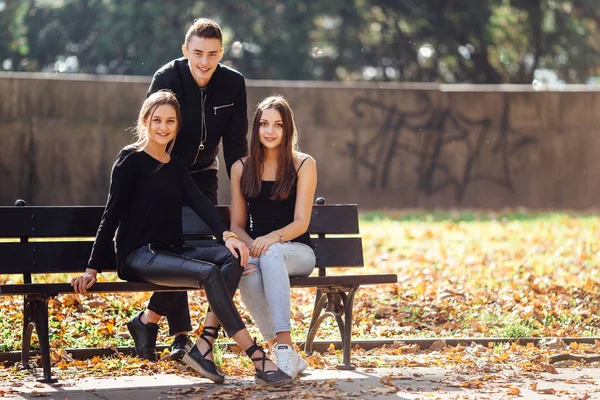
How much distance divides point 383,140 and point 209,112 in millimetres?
11616

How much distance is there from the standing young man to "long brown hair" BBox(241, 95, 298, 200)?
1.17ft

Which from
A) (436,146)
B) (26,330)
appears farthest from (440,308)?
(436,146)

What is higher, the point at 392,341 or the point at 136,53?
the point at 136,53

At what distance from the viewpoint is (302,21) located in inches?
1056

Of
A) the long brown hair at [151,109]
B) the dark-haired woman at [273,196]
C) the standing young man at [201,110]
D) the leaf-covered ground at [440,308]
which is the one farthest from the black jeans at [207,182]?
the leaf-covered ground at [440,308]

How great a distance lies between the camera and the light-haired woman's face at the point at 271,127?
5750 mm

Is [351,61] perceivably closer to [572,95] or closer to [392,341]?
[572,95]

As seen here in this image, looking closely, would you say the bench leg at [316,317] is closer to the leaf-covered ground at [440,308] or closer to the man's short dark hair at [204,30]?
the leaf-covered ground at [440,308]

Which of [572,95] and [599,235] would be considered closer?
[599,235]

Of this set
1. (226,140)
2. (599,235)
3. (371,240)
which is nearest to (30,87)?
(371,240)

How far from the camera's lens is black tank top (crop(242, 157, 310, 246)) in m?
5.79

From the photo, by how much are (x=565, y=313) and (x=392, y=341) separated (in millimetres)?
1793

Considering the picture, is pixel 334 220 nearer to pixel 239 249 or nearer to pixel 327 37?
pixel 239 249

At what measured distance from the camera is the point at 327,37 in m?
27.9
